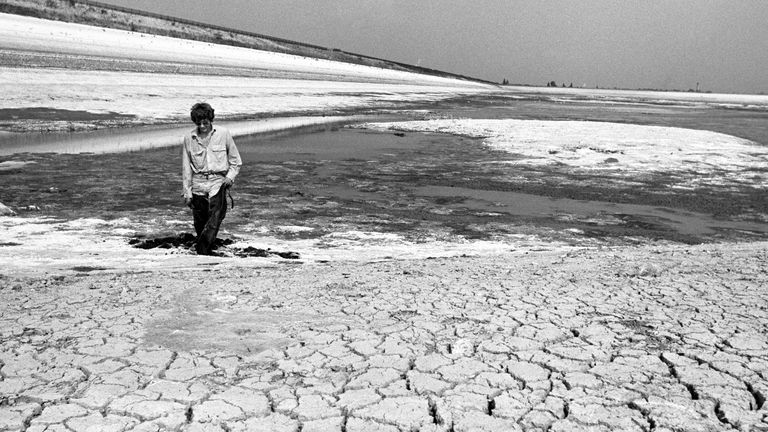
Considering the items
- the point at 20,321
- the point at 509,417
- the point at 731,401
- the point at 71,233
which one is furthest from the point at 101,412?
the point at 71,233

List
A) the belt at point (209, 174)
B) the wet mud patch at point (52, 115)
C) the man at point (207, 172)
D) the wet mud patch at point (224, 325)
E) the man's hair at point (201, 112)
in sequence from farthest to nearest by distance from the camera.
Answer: the wet mud patch at point (52, 115) → the belt at point (209, 174) → the man at point (207, 172) → the man's hair at point (201, 112) → the wet mud patch at point (224, 325)

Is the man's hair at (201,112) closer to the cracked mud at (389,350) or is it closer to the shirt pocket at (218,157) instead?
the shirt pocket at (218,157)

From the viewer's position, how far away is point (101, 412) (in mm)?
2951

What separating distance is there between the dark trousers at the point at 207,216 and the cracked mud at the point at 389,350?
0.90 meters

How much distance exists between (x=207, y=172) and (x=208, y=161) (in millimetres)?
114

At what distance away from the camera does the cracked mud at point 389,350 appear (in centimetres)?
299

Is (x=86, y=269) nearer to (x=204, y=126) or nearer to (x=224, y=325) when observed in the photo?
(x=204, y=126)

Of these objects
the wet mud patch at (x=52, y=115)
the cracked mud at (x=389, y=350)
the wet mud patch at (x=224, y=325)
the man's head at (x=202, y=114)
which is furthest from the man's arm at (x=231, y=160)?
the wet mud patch at (x=52, y=115)

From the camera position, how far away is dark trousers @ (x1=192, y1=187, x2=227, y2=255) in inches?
237

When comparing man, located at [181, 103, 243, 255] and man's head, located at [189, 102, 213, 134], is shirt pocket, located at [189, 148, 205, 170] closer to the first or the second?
man, located at [181, 103, 243, 255]

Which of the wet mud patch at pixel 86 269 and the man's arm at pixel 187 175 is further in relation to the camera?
the man's arm at pixel 187 175

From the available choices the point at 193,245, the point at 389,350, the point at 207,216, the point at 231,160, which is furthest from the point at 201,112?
the point at 389,350

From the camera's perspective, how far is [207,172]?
5.91 m

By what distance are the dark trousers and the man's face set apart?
1.74 ft
